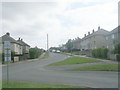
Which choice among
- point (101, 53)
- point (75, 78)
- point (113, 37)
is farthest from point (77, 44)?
point (75, 78)

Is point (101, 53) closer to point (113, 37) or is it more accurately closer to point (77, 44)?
point (113, 37)

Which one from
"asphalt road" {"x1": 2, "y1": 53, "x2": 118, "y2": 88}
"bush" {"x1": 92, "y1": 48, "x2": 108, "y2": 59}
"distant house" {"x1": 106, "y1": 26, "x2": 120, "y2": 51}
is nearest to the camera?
"asphalt road" {"x1": 2, "y1": 53, "x2": 118, "y2": 88}

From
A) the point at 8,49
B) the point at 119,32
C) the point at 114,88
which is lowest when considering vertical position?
the point at 114,88

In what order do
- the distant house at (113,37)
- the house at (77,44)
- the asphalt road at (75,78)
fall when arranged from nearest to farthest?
1. the asphalt road at (75,78)
2. the distant house at (113,37)
3. the house at (77,44)

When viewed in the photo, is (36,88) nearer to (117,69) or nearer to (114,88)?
(114,88)

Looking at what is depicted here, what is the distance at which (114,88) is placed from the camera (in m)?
12.9

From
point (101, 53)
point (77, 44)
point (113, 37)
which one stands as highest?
point (77, 44)

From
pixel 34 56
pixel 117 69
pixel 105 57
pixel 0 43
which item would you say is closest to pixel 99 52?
pixel 105 57

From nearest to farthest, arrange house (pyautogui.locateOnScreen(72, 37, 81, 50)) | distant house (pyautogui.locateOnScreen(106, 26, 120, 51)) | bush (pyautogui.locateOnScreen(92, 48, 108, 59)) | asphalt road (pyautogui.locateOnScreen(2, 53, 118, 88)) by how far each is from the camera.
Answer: asphalt road (pyautogui.locateOnScreen(2, 53, 118, 88)), bush (pyautogui.locateOnScreen(92, 48, 108, 59)), distant house (pyautogui.locateOnScreen(106, 26, 120, 51)), house (pyautogui.locateOnScreen(72, 37, 81, 50))

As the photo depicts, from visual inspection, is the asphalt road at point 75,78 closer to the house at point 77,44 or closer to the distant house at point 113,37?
the distant house at point 113,37

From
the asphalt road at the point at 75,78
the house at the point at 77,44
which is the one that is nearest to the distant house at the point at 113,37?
the asphalt road at the point at 75,78

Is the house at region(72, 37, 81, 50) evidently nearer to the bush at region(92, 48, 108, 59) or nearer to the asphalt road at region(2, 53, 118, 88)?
the bush at region(92, 48, 108, 59)

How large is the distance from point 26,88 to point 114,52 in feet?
112

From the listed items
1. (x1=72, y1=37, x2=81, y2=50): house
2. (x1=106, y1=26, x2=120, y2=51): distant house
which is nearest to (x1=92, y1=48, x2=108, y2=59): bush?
(x1=106, y1=26, x2=120, y2=51): distant house
